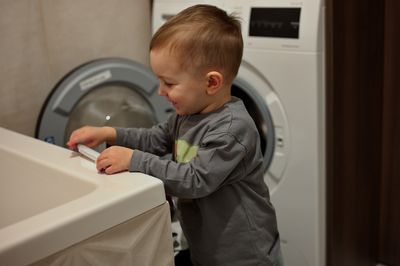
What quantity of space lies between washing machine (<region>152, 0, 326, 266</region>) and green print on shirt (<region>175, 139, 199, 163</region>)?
1.49 feet

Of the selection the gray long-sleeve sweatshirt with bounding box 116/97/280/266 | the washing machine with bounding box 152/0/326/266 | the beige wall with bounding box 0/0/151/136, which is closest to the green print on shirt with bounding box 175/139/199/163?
the gray long-sleeve sweatshirt with bounding box 116/97/280/266

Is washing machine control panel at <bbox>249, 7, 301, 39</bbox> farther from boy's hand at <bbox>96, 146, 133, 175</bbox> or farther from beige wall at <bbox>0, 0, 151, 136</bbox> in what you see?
boy's hand at <bbox>96, 146, 133, 175</bbox>

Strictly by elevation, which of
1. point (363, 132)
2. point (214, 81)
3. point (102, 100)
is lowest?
point (363, 132)

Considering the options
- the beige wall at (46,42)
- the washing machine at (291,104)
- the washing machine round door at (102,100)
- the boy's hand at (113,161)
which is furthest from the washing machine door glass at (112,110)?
the boy's hand at (113,161)

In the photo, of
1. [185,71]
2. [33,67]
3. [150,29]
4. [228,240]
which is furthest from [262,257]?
[150,29]

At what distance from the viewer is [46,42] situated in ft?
5.00

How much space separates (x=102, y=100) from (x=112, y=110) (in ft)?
0.14

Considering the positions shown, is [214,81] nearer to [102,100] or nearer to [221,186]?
[221,186]

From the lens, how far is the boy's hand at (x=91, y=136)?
985mm

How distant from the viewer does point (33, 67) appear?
1.51 meters

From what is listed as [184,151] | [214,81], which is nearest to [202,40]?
[214,81]

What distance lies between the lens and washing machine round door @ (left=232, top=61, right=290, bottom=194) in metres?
1.41

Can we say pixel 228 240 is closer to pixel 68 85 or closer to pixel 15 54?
pixel 68 85

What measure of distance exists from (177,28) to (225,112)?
0.57ft
